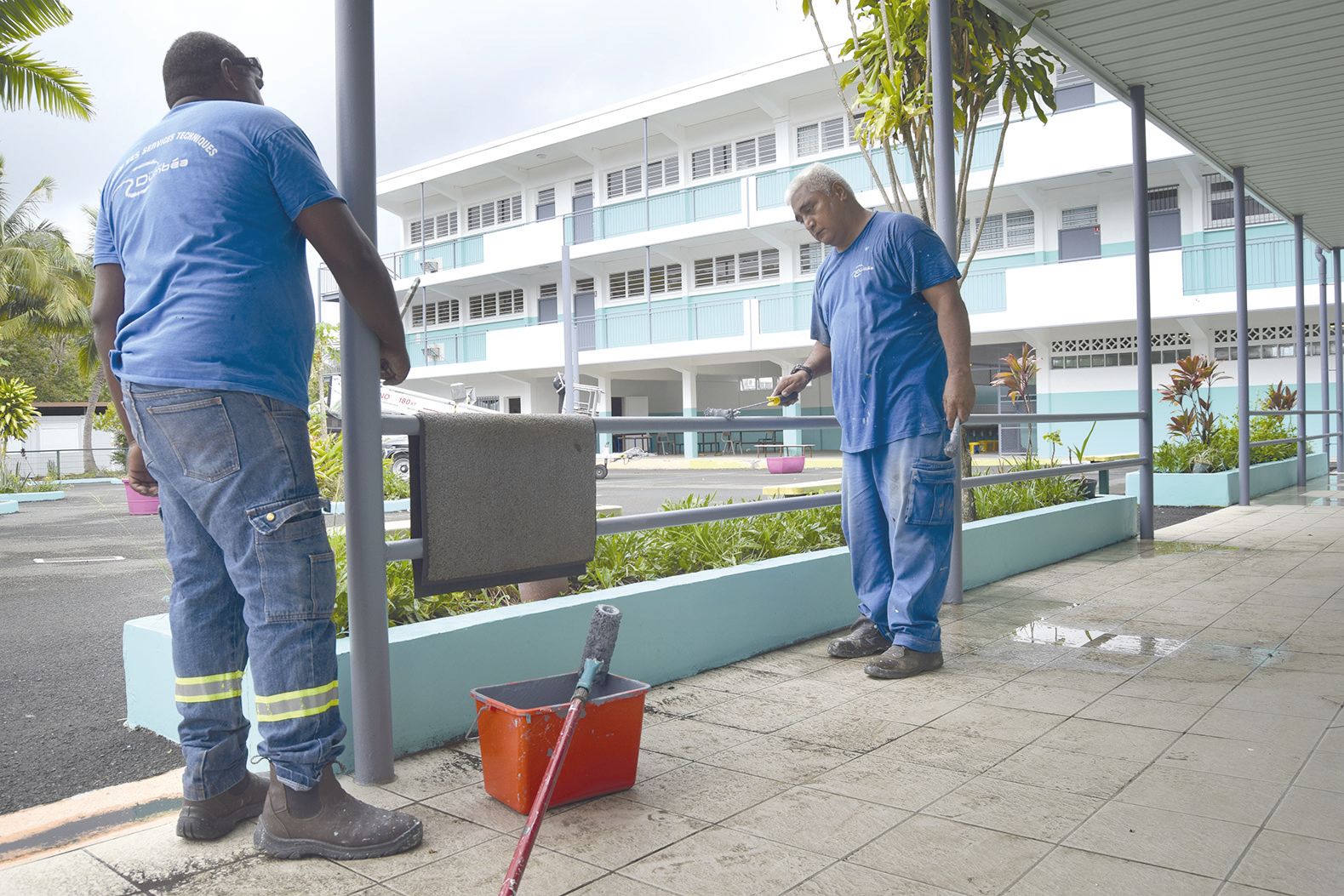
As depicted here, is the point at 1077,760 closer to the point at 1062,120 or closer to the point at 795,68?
the point at 1062,120

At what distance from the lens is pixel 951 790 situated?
2.73 m

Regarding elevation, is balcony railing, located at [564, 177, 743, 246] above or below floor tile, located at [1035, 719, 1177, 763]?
above

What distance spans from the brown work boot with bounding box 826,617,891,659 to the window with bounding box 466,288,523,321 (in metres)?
29.1

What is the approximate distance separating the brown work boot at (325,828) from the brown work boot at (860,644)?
2.29m

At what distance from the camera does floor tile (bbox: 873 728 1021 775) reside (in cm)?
295

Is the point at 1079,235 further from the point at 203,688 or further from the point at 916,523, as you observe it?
the point at 203,688

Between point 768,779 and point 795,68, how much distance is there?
23.7 m

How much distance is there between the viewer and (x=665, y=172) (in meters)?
29.4

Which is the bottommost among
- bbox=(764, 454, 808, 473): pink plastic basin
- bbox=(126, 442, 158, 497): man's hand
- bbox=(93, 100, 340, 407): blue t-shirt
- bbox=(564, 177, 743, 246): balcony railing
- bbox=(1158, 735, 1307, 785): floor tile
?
bbox=(1158, 735, 1307, 785): floor tile

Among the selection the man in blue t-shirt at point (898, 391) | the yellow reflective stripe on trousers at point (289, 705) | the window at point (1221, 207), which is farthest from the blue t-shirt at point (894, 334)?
the window at point (1221, 207)

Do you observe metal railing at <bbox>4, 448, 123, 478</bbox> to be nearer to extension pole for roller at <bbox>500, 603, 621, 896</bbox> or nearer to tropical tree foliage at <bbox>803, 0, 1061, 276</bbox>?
tropical tree foliage at <bbox>803, 0, 1061, 276</bbox>

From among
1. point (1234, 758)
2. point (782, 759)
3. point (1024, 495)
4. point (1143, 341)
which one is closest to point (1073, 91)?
point (1143, 341)

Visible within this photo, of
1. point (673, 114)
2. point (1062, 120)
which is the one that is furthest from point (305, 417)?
point (673, 114)

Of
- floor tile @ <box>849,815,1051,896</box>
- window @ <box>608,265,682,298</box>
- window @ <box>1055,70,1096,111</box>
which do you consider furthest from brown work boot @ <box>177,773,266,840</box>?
window @ <box>608,265,682,298</box>
